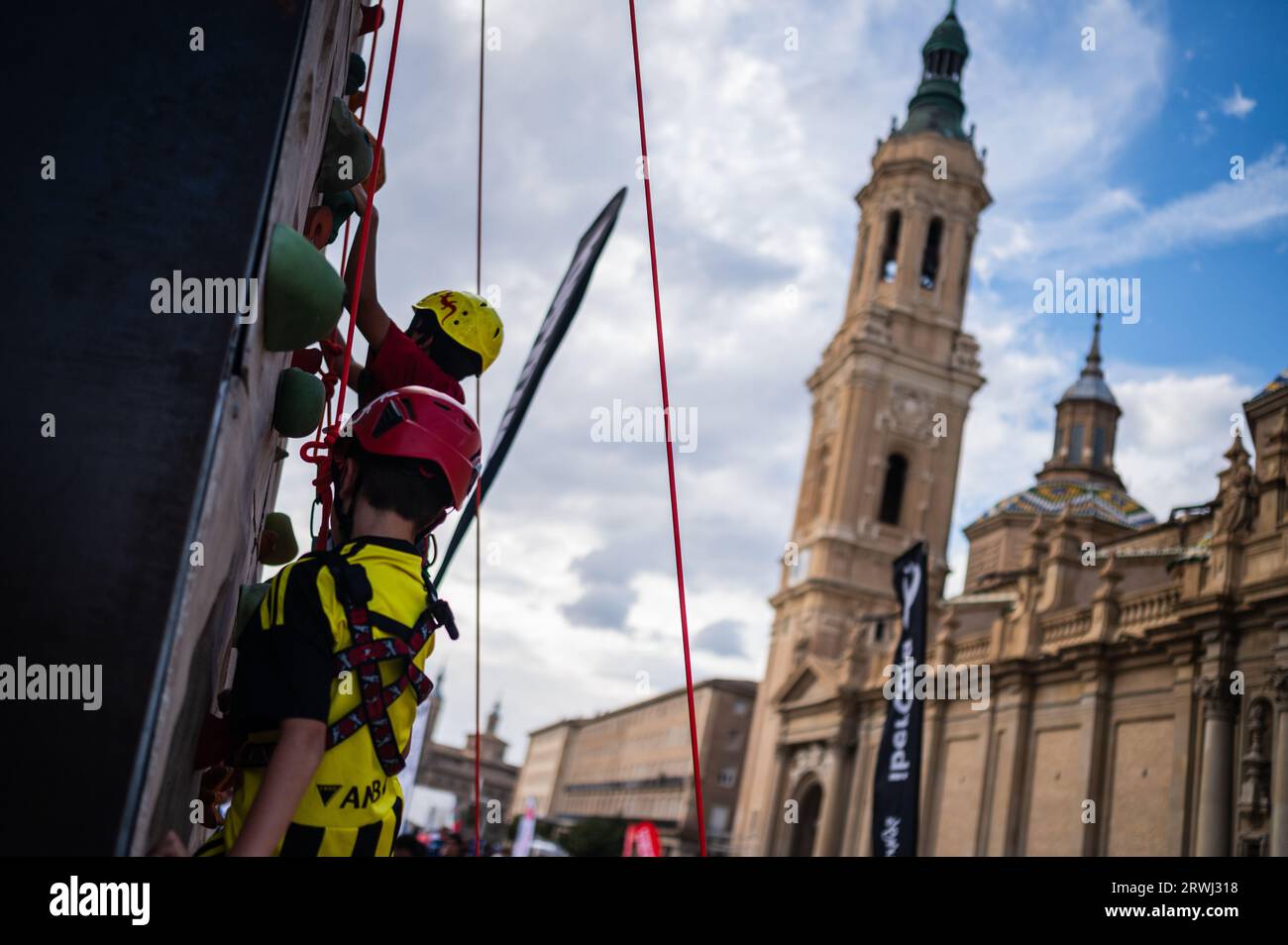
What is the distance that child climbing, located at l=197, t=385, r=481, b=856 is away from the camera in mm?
1743

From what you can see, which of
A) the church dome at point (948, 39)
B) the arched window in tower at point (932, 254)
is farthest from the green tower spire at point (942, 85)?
the arched window in tower at point (932, 254)

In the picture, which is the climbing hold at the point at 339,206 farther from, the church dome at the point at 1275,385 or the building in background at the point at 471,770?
the building in background at the point at 471,770

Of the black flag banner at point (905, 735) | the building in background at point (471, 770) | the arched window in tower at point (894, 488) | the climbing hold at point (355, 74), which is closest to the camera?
the climbing hold at point (355, 74)

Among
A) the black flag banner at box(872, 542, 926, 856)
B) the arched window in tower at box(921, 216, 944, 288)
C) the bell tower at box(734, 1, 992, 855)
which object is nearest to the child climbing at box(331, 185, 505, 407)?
the black flag banner at box(872, 542, 926, 856)

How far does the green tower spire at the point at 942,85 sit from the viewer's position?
50344mm

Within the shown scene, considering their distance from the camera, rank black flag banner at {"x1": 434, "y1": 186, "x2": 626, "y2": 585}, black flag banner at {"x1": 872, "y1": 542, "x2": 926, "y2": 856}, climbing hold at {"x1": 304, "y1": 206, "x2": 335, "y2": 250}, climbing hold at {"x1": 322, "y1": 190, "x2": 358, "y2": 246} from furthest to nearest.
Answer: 1. black flag banner at {"x1": 872, "y1": 542, "x2": 926, "y2": 856}
2. black flag banner at {"x1": 434, "y1": 186, "x2": 626, "y2": 585}
3. climbing hold at {"x1": 322, "y1": 190, "x2": 358, "y2": 246}
4. climbing hold at {"x1": 304, "y1": 206, "x2": 335, "y2": 250}

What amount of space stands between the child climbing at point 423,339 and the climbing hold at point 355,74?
1.10ft

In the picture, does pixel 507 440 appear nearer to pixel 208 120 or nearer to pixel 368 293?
pixel 368 293

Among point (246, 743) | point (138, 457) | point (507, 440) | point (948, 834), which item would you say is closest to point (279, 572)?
point (246, 743)

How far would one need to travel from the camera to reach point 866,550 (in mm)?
44219

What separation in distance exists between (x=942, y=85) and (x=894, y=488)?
19.5 m

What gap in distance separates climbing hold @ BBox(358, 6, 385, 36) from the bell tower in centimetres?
3741

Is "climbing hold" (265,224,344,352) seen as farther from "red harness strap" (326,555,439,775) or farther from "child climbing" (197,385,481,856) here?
"red harness strap" (326,555,439,775)

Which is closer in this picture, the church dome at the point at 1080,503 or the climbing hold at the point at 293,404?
the climbing hold at the point at 293,404
